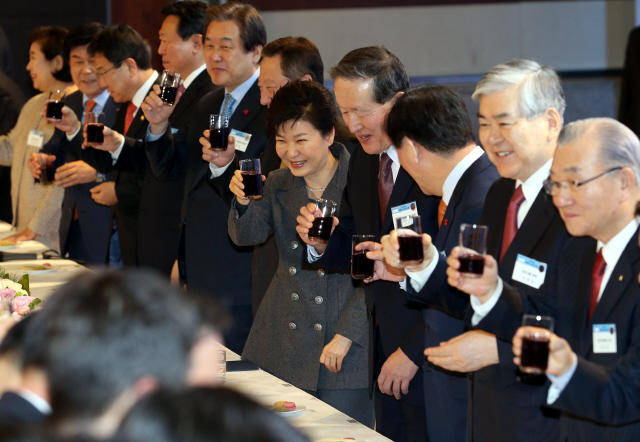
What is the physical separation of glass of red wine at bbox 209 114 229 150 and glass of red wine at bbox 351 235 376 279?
1.16 meters

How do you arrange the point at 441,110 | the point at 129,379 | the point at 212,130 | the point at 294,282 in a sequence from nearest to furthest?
the point at 129,379 < the point at 441,110 < the point at 294,282 < the point at 212,130

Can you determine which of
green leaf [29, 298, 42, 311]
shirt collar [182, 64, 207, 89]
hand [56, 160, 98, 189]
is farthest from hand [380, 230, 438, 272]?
hand [56, 160, 98, 189]

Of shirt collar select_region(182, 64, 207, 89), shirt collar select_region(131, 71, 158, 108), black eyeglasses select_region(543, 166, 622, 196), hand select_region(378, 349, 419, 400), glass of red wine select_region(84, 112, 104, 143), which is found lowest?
hand select_region(378, 349, 419, 400)

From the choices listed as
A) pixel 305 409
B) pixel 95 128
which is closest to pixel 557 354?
pixel 305 409

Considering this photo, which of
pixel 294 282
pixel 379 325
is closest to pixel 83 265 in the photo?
pixel 294 282

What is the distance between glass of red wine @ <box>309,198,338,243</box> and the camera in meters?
2.91

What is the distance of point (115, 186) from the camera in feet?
16.7

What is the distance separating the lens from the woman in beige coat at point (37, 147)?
5.77m

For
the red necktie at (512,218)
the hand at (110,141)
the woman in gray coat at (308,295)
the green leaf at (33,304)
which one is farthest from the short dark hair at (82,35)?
the red necktie at (512,218)

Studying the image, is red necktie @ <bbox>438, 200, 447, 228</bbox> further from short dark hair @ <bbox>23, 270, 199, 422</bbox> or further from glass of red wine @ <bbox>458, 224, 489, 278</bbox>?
short dark hair @ <bbox>23, 270, 199, 422</bbox>

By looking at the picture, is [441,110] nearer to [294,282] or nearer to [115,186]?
[294,282]

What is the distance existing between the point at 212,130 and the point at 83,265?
1.73 metres

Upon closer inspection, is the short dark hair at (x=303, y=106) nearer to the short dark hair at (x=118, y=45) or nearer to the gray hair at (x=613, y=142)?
the gray hair at (x=613, y=142)

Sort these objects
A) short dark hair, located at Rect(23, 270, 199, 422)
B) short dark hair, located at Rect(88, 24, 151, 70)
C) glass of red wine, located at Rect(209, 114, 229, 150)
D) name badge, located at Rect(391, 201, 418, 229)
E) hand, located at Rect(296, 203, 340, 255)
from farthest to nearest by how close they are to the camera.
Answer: short dark hair, located at Rect(88, 24, 151, 70) < glass of red wine, located at Rect(209, 114, 229, 150) < hand, located at Rect(296, 203, 340, 255) < name badge, located at Rect(391, 201, 418, 229) < short dark hair, located at Rect(23, 270, 199, 422)
